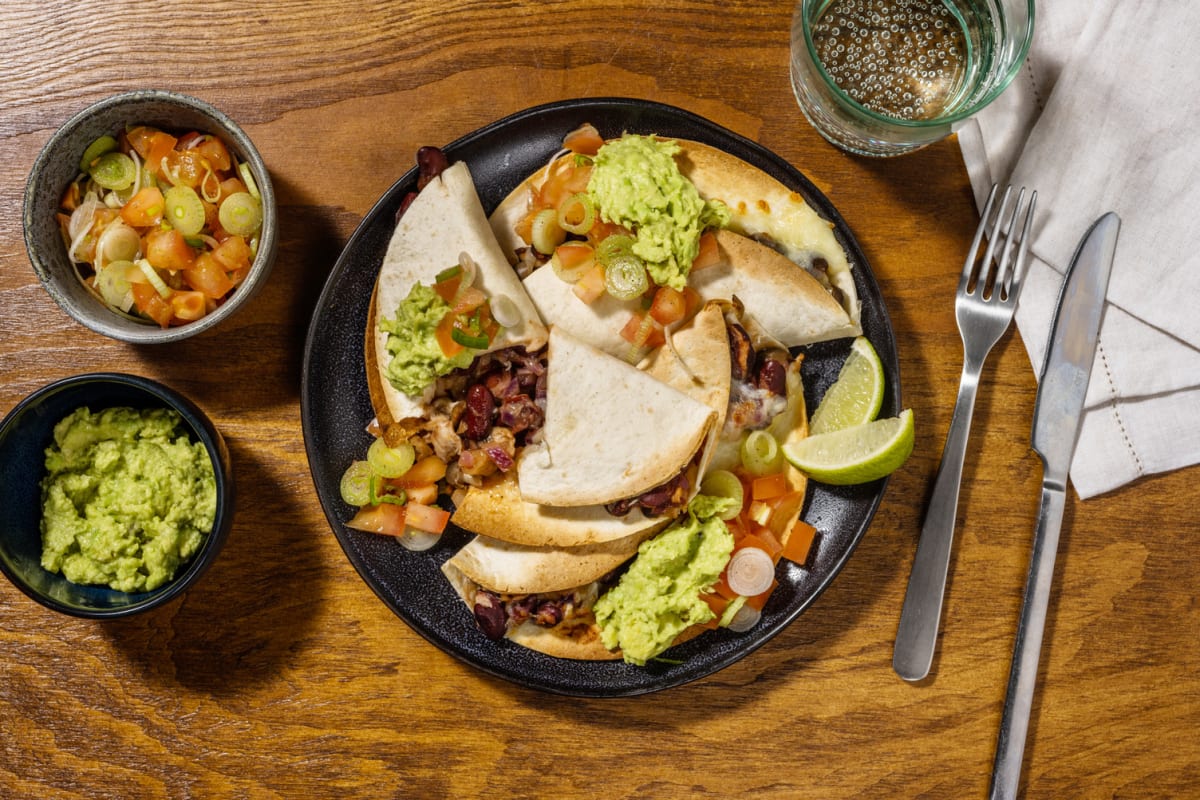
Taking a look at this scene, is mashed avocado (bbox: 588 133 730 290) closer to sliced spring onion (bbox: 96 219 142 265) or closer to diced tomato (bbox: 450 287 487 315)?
diced tomato (bbox: 450 287 487 315)

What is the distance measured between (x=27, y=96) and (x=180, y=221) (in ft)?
2.62

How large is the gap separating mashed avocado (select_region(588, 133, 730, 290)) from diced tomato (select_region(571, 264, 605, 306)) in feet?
0.46

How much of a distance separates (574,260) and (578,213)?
0.40 feet

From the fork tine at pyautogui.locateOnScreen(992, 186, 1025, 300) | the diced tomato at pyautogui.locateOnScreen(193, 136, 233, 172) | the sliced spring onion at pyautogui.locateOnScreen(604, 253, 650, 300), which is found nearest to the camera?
the sliced spring onion at pyautogui.locateOnScreen(604, 253, 650, 300)

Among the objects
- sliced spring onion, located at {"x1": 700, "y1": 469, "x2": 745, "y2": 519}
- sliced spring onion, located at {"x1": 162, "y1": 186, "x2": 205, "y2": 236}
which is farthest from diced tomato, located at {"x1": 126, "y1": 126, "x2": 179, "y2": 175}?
sliced spring onion, located at {"x1": 700, "y1": 469, "x2": 745, "y2": 519}

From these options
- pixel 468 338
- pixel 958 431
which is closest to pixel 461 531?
pixel 468 338

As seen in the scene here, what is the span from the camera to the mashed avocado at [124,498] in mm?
2139

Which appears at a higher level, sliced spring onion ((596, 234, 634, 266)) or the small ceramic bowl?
sliced spring onion ((596, 234, 634, 266))

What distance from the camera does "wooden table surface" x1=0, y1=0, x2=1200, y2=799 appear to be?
249 cm

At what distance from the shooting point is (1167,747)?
268cm

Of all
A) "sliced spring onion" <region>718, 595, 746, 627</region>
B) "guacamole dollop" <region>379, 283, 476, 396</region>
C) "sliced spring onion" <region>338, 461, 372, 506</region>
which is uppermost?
"guacamole dollop" <region>379, 283, 476, 396</region>

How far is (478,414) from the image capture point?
7.07 feet

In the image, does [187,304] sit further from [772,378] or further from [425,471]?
[772,378]

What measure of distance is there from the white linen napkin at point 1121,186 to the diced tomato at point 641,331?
1090mm
